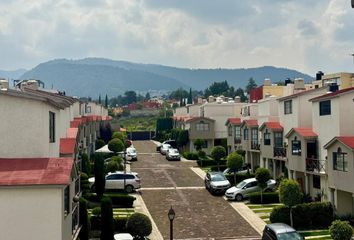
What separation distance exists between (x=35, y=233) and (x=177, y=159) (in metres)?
45.5

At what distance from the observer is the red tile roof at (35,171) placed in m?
18.9

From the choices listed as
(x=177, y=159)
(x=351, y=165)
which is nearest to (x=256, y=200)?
(x=351, y=165)

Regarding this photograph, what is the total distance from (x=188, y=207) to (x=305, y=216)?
9.08 metres

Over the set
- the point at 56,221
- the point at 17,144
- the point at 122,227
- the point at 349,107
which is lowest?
the point at 122,227

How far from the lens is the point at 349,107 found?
3378 centimetres

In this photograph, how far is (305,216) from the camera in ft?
103

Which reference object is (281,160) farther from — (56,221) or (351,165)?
(56,221)

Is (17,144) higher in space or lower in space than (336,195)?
higher

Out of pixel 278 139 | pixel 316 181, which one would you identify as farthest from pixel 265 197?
pixel 278 139

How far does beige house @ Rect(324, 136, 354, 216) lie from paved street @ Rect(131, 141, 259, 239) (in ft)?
19.9

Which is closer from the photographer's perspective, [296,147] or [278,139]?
[296,147]

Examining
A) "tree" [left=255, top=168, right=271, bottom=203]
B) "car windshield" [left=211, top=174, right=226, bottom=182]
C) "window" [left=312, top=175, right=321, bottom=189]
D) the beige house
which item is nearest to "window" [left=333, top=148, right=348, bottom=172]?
the beige house

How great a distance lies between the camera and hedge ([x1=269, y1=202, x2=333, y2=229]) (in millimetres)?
31312

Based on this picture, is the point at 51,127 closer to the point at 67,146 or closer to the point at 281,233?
the point at 67,146
